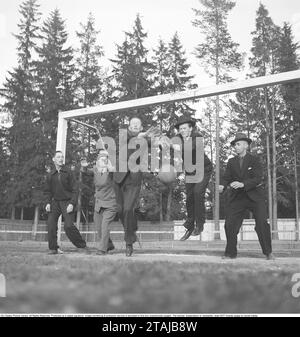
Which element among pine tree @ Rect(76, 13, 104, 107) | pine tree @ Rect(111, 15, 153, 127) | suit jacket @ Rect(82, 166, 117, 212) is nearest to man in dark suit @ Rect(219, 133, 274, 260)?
suit jacket @ Rect(82, 166, 117, 212)

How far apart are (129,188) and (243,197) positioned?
2042 mm

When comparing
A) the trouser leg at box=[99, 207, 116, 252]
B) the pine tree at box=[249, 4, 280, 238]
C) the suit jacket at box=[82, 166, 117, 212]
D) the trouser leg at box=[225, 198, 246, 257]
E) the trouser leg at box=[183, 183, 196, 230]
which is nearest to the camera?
the trouser leg at box=[225, 198, 246, 257]

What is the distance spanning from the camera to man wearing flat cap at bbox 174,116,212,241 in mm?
7105

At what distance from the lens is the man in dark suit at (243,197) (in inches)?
272

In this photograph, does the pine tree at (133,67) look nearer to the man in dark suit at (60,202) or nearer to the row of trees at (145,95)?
the row of trees at (145,95)

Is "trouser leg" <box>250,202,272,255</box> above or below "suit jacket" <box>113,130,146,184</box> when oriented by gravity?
below

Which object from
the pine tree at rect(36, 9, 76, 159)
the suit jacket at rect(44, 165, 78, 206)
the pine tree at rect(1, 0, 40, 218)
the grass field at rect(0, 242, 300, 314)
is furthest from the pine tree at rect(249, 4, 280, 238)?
the grass field at rect(0, 242, 300, 314)

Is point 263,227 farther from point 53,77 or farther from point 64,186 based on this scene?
point 53,77

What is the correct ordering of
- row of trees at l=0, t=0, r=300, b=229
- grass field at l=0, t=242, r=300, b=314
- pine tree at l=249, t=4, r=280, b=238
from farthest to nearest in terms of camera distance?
Result: pine tree at l=249, t=4, r=280, b=238, row of trees at l=0, t=0, r=300, b=229, grass field at l=0, t=242, r=300, b=314

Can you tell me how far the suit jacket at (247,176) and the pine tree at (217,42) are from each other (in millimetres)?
21619

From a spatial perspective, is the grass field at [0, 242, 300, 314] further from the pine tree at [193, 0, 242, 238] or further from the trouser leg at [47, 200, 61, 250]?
the pine tree at [193, 0, 242, 238]

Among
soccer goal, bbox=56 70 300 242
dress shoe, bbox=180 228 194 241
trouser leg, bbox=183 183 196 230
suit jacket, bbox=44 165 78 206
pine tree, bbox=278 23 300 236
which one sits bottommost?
dress shoe, bbox=180 228 194 241

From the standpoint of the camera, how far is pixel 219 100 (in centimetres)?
2741

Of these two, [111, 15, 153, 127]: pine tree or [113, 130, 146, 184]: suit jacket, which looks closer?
[113, 130, 146, 184]: suit jacket
